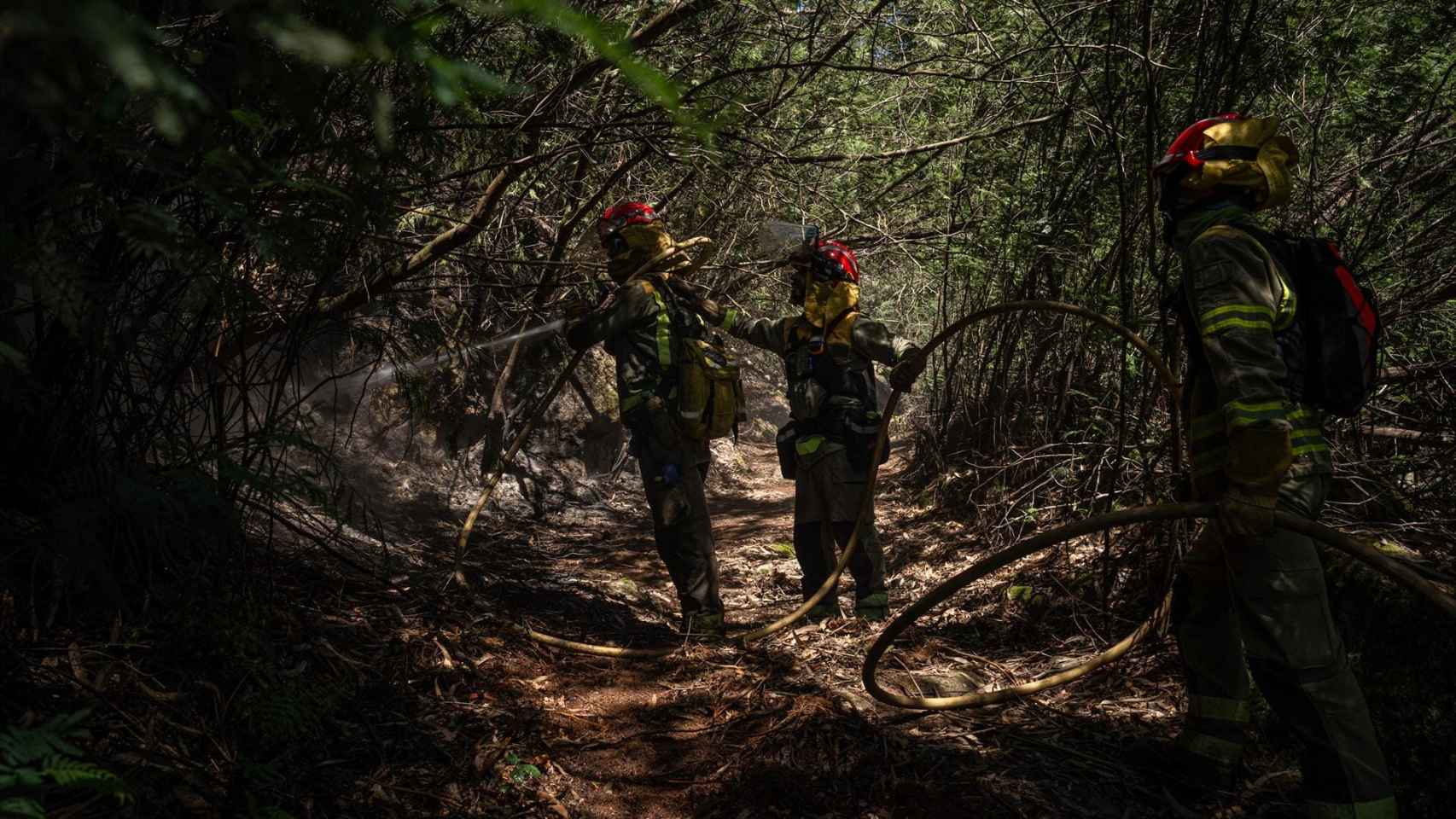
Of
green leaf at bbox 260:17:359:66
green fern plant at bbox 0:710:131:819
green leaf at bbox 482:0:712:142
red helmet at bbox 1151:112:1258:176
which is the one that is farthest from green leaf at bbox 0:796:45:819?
red helmet at bbox 1151:112:1258:176

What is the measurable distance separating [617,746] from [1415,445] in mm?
4441

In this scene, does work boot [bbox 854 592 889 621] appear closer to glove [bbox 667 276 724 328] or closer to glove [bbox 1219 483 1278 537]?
glove [bbox 667 276 724 328]

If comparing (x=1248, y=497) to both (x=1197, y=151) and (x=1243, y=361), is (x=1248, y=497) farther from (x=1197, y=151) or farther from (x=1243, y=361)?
(x=1197, y=151)

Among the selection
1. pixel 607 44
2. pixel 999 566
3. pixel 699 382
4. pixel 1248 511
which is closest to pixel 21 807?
pixel 607 44

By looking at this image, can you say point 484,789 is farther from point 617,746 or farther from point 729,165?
point 729,165

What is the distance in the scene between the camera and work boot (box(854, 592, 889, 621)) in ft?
17.6

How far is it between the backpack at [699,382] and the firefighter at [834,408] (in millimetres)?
206

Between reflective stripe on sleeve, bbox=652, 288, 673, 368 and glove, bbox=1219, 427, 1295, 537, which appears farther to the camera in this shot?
reflective stripe on sleeve, bbox=652, 288, 673, 368

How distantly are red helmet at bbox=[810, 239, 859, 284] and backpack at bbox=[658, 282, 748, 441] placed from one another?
0.82 m

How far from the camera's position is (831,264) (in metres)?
5.44

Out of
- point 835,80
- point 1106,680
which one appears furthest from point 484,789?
point 835,80

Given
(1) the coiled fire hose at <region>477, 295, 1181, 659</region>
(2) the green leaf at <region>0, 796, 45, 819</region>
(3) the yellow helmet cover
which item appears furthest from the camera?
(1) the coiled fire hose at <region>477, 295, 1181, 659</region>

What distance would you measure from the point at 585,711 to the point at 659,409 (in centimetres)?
181

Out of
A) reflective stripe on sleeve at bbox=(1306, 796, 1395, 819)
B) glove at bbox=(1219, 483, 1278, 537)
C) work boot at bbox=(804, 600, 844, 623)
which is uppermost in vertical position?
glove at bbox=(1219, 483, 1278, 537)
